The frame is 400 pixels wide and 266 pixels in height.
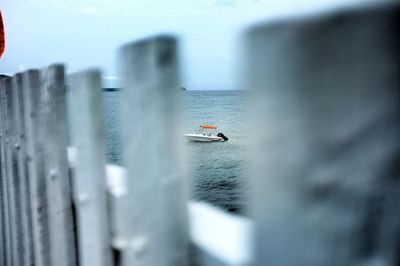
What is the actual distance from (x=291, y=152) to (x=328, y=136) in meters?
0.07

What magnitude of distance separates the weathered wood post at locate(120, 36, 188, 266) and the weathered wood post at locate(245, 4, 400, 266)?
0.37 m

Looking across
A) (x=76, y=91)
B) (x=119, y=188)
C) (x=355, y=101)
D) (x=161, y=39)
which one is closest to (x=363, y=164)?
(x=355, y=101)

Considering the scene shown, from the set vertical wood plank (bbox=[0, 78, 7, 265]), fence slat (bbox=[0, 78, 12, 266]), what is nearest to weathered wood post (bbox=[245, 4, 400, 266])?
fence slat (bbox=[0, 78, 12, 266])

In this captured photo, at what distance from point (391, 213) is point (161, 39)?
64 centimetres

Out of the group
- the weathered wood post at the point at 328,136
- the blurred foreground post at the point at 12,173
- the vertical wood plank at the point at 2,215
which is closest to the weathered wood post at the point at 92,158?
the weathered wood post at the point at 328,136

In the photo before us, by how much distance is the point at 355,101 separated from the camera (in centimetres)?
66

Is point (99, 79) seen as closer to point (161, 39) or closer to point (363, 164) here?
point (161, 39)

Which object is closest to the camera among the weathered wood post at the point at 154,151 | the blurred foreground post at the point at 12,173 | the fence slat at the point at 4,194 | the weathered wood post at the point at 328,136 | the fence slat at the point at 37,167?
the weathered wood post at the point at 328,136

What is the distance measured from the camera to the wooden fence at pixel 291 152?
25.4 inches

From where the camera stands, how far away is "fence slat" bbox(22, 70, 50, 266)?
1.91m

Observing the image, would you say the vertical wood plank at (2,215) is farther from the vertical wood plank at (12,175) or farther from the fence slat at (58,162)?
the fence slat at (58,162)

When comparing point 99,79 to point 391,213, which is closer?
point 391,213

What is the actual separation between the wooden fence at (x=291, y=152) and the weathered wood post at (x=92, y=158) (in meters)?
0.07

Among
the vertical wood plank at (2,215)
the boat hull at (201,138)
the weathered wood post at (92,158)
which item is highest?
the weathered wood post at (92,158)
